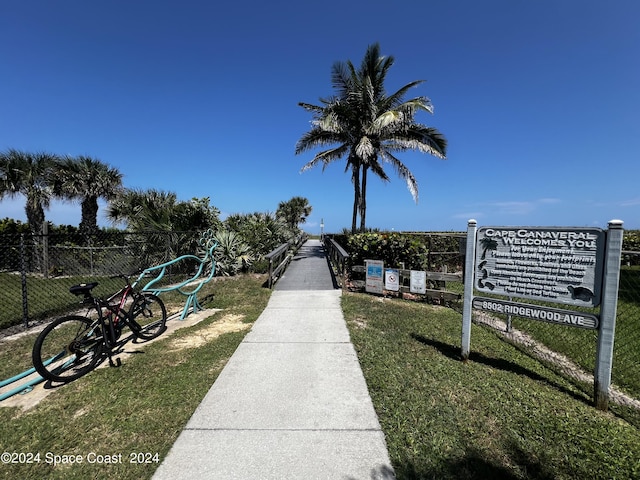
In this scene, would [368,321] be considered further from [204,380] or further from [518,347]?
[204,380]

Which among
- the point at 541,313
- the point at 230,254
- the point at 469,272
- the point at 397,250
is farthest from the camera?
the point at 230,254

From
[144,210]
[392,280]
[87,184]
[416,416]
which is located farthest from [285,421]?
[87,184]

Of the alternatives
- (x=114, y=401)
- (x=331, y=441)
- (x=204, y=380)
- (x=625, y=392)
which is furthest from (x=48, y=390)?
(x=625, y=392)

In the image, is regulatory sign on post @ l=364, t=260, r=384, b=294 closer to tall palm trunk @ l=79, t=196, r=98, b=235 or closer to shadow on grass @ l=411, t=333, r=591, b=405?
shadow on grass @ l=411, t=333, r=591, b=405

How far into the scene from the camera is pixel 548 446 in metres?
2.58

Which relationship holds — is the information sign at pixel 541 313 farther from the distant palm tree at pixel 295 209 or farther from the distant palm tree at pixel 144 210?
the distant palm tree at pixel 295 209

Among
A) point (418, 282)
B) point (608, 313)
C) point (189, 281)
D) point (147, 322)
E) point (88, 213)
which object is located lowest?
point (147, 322)

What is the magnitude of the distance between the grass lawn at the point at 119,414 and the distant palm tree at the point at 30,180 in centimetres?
1408

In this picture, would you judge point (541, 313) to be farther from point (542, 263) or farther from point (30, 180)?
point (30, 180)

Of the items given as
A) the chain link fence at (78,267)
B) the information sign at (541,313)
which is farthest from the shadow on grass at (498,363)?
the chain link fence at (78,267)

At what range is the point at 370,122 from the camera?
15.9m

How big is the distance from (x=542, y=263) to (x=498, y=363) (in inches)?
63.2

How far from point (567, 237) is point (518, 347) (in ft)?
8.32

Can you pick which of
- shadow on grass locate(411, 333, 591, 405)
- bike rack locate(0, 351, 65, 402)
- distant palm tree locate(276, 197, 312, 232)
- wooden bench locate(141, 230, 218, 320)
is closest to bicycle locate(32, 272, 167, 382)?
bike rack locate(0, 351, 65, 402)
